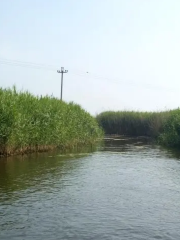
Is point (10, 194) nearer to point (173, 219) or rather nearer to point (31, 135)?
point (173, 219)

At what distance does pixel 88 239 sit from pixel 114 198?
3.61m

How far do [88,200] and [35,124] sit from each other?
1148cm

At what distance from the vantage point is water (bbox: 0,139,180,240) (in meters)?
8.14

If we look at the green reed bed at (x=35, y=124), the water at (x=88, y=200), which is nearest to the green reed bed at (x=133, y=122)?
the green reed bed at (x=35, y=124)

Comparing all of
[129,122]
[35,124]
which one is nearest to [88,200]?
[35,124]

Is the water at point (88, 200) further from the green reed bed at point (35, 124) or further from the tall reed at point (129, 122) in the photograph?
the tall reed at point (129, 122)

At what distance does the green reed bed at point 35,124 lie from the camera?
19.0 m

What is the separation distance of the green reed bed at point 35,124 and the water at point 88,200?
71.5 inches

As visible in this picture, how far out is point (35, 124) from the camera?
71.1 feet

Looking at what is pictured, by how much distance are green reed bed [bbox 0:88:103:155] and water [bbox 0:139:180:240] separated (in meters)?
1.82

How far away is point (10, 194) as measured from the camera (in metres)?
11.3

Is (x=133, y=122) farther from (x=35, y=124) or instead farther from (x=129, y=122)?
(x=35, y=124)

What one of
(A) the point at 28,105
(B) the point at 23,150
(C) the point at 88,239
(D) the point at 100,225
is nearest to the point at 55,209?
(D) the point at 100,225

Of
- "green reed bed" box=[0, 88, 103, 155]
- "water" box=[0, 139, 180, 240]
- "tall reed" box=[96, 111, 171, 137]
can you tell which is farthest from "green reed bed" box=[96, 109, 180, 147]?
"water" box=[0, 139, 180, 240]
